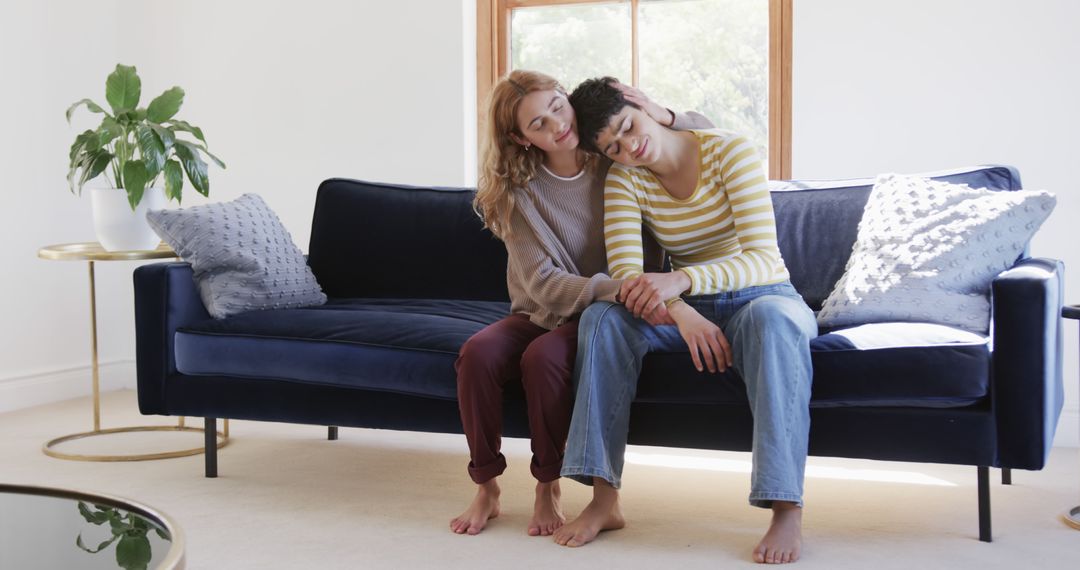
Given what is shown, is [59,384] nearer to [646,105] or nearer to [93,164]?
[93,164]

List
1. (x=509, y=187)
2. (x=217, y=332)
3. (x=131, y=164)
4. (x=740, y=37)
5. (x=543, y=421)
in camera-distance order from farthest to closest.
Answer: (x=740, y=37) < (x=131, y=164) < (x=217, y=332) < (x=509, y=187) < (x=543, y=421)

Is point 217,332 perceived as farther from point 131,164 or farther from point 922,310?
point 922,310

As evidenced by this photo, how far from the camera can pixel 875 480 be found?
2.78 metres

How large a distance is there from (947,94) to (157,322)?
243 centimetres

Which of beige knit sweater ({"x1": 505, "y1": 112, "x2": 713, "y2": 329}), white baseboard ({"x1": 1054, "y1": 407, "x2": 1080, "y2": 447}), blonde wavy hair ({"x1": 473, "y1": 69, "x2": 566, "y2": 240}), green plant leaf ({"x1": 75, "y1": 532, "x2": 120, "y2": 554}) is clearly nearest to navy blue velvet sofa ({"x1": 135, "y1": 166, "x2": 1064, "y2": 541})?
beige knit sweater ({"x1": 505, "y1": 112, "x2": 713, "y2": 329})

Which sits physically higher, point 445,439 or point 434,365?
point 434,365

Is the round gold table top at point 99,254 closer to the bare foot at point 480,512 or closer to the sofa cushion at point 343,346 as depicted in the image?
the sofa cushion at point 343,346

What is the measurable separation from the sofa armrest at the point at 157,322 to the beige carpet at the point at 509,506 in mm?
255

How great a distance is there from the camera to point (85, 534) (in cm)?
141

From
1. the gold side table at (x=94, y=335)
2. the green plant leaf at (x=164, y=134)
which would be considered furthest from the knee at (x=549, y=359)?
the green plant leaf at (x=164, y=134)

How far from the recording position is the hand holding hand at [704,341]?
2129mm

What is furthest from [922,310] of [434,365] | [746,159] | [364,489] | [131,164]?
[131,164]

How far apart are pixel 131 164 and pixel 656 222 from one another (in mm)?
1711

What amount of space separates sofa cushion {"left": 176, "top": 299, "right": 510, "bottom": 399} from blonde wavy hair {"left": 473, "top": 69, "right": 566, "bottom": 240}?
0.31 meters
